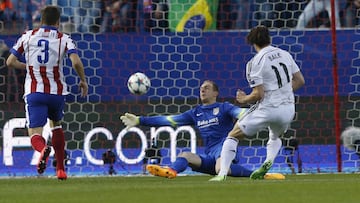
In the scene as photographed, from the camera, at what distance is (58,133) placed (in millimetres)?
12086

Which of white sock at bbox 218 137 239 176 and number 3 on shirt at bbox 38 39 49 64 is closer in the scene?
white sock at bbox 218 137 239 176

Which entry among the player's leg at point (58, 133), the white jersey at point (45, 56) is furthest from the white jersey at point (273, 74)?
the player's leg at point (58, 133)

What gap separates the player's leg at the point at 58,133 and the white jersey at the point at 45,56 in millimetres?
111

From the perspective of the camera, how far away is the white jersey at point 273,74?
11508 mm

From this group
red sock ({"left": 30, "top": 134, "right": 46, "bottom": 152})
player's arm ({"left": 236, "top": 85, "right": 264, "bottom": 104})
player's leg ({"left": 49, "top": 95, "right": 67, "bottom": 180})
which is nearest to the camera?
player's arm ({"left": 236, "top": 85, "right": 264, "bottom": 104})

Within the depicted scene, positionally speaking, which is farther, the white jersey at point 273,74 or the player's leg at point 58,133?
the player's leg at point 58,133

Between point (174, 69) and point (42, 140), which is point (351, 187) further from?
point (174, 69)

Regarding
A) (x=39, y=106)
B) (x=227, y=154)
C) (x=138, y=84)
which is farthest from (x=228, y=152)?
(x=138, y=84)

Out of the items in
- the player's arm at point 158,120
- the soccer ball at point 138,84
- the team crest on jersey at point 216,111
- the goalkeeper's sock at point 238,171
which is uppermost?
the soccer ball at point 138,84

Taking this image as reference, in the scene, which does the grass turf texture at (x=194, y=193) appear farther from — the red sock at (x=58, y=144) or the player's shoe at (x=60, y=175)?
the red sock at (x=58, y=144)

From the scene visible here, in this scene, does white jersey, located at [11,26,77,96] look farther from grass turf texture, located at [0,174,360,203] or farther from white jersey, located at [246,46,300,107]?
white jersey, located at [246,46,300,107]

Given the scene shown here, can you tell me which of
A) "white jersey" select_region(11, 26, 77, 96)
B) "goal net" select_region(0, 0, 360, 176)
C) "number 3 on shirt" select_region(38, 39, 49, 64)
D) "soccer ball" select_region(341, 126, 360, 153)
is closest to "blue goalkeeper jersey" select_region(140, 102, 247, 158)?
"white jersey" select_region(11, 26, 77, 96)

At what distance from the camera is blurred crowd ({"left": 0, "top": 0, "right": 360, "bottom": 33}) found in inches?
637

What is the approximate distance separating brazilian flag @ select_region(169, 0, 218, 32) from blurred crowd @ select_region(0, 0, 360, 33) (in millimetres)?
97
